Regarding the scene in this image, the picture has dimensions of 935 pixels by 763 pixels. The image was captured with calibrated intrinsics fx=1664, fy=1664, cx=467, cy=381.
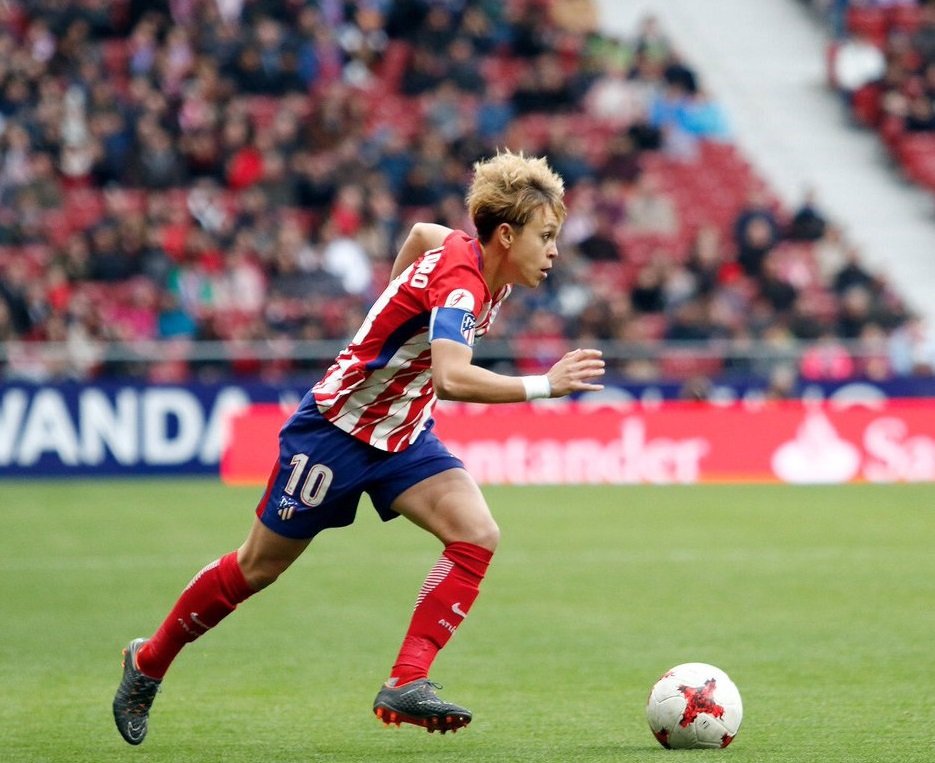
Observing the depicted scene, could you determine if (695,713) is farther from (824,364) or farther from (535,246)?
(824,364)

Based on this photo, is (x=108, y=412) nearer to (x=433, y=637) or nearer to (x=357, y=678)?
(x=357, y=678)

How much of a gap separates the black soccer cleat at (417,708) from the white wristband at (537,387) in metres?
1.06

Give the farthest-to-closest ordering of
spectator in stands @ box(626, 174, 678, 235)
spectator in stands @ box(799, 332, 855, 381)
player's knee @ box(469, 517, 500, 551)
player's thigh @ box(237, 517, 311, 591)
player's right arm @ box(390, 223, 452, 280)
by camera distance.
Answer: spectator in stands @ box(626, 174, 678, 235) < spectator in stands @ box(799, 332, 855, 381) < player's right arm @ box(390, 223, 452, 280) < player's thigh @ box(237, 517, 311, 591) < player's knee @ box(469, 517, 500, 551)

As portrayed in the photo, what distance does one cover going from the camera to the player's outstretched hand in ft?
18.0

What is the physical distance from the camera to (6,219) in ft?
63.0

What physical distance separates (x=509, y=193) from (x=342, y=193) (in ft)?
47.4

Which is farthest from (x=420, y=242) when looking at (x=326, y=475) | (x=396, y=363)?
(x=326, y=475)

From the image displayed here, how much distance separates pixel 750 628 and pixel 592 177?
13930mm

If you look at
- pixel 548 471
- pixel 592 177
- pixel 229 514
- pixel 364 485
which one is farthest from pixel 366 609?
pixel 592 177

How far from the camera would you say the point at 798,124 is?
27.2 metres

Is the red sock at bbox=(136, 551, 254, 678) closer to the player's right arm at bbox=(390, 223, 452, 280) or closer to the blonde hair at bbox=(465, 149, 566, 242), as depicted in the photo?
the player's right arm at bbox=(390, 223, 452, 280)

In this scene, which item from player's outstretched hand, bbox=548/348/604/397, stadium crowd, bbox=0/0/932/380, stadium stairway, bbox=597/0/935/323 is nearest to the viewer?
player's outstretched hand, bbox=548/348/604/397

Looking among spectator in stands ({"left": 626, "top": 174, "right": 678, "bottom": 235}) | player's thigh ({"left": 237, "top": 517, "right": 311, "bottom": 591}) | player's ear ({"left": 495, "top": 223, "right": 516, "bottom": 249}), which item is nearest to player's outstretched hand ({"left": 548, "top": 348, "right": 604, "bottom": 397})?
player's ear ({"left": 495, "top": 223, "right": 516, "bottom": 249})

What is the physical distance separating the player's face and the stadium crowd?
12877mm
